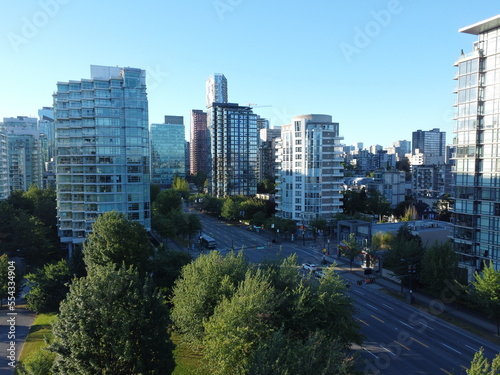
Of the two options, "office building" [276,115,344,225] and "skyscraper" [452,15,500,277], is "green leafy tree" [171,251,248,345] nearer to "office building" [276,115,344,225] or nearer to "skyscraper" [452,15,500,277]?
"skyscraper" [452,15,500,277]

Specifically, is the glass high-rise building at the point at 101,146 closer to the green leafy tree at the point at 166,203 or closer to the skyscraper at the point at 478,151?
the green leafy tree at the point at 166,203

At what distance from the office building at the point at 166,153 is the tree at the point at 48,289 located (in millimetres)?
130304

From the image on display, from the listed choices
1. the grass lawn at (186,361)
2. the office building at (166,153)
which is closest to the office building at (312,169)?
the grass lawn at (186,361)

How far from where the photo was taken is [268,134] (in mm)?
190500

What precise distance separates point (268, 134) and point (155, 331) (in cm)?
17621

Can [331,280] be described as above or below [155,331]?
above

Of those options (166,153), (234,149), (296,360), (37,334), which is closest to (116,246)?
(37,334)

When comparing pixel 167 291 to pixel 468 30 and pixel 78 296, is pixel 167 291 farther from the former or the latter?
pixel 468 30

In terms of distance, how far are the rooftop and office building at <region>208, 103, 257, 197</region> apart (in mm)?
77232

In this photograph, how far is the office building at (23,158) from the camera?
350 feet

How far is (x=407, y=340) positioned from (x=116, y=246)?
26.0m

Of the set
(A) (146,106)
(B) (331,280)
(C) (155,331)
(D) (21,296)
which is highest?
(A) (146,106)

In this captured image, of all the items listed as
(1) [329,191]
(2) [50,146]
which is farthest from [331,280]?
(2) [50,146]

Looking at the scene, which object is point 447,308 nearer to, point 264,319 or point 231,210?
point 264,319
